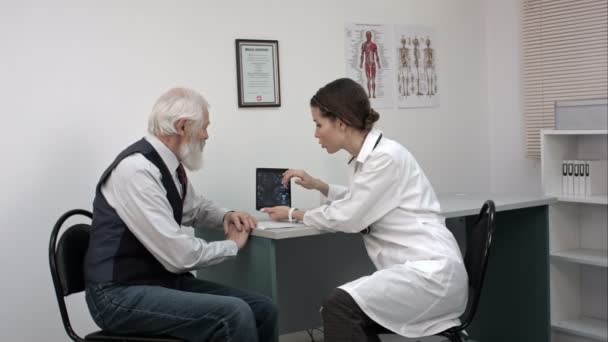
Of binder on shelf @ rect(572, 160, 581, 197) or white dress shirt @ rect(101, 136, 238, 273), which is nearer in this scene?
white dress shirt @ rect(101, 136, 238, 273)

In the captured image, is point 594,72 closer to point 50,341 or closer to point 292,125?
point 292,125

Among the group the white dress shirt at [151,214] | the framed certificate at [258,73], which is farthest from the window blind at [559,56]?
the white dress shirt at [151,214]

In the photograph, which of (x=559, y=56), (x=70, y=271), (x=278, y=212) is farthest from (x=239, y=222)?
(x=559, y=56)

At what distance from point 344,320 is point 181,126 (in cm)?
89

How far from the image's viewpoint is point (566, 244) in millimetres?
3734

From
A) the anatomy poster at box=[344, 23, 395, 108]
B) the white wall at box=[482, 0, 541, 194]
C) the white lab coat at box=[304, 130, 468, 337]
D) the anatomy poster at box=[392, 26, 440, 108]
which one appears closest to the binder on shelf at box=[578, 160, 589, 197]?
the white wall at box=[482, 0, 541, 194]

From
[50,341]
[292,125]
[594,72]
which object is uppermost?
[594,72]

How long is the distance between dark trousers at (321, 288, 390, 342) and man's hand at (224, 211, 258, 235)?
0.48m

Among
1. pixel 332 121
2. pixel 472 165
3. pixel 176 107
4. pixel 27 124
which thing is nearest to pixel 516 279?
pixel 472 165

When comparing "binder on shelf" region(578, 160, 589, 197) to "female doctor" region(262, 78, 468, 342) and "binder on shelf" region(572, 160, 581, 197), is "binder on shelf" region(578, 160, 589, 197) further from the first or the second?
"female doctor" region(262, 78, 468, 342)

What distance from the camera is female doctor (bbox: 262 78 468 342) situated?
236 centimetres

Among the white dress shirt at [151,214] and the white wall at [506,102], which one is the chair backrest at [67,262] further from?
the white wall at [506,102]

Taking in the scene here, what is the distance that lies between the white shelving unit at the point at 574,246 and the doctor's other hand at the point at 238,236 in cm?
176

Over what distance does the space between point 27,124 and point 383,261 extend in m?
1.54
